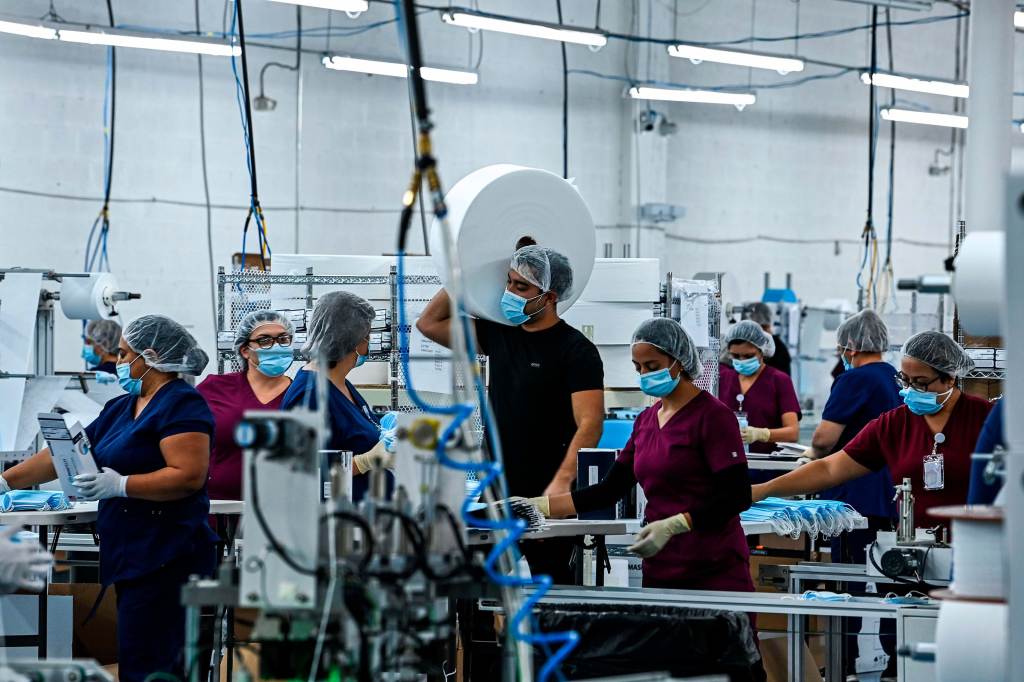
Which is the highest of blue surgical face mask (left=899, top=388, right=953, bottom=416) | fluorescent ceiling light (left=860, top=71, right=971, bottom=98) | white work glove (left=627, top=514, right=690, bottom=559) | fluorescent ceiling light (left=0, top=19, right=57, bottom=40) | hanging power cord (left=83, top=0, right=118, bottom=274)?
fluorescent ceiling light (left=860, top=71, right=971, bottom=98)

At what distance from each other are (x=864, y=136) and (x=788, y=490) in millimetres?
8335

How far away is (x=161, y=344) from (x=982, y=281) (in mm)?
2042

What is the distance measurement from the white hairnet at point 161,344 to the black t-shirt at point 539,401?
2.94 ft

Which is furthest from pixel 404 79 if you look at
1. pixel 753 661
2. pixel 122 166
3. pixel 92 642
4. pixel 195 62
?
pixel 753 661

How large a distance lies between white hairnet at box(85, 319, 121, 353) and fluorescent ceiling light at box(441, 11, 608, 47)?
2545 millimetres

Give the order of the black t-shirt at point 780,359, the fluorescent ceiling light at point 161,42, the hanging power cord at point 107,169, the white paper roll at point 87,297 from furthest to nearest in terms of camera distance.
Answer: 1. the hanging power cord at point 107,169
2. the black t-shirt at point 780,359
3. the fluorescent ceiling light at point 161,42
4. the white paper roll at point 87,297

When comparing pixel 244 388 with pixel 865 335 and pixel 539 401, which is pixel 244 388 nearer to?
pixel 539 401

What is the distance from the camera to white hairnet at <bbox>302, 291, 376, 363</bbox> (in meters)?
3.82

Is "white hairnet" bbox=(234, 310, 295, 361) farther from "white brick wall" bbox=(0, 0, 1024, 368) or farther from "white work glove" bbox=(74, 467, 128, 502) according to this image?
"white brick wall" bbox=(0, 0, 1024, 368)

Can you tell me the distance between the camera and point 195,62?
8.80m

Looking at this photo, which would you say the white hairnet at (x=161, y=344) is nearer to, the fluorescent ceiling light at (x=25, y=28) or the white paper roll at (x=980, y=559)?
the white paper roll at (x=980, y=559)

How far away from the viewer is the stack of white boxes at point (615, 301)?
5.38 meters

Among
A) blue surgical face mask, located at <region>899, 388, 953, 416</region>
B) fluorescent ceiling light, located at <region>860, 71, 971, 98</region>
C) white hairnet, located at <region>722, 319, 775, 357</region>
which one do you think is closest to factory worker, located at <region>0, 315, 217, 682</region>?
blue surgical face mask, located at <region>899, 388, 953, 416</region>

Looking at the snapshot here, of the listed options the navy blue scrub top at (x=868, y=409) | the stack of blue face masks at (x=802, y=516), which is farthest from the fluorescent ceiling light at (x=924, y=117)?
the stack of blue face masks at (x=802, y=516)
